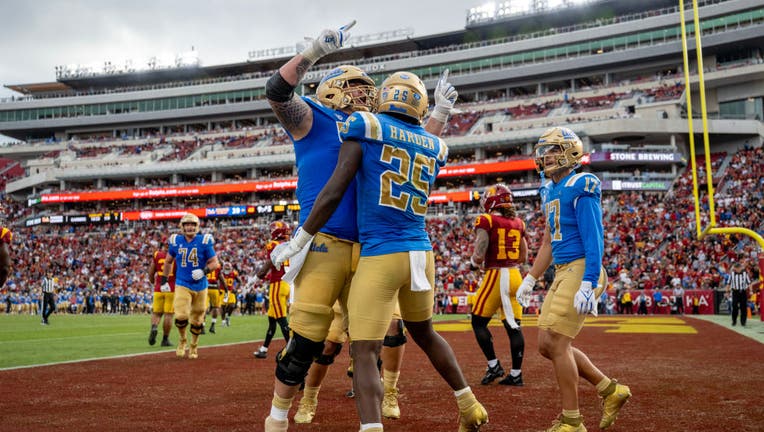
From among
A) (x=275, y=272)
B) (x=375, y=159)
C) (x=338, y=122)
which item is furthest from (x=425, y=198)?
(x=275, y=272)

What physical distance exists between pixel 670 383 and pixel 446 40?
62.7 m

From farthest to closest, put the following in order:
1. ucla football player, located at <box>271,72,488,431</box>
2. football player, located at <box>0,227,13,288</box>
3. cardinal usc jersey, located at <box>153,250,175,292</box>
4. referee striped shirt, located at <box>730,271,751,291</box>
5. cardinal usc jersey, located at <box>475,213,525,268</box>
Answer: referee striped shirt, located at <box>730,271,751,291</box>
cardinal usc jersey, located at <box>153,250,175,292</box>
cardinal usc jersey, located at <box>475,213,525,268</box>
football player, located at <box>0,227,13,288</box>
ucla football player, located at <box>271,72,488,431</box>

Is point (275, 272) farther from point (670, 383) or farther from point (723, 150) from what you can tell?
point (723, 150)

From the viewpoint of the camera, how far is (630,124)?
4669 centimetres

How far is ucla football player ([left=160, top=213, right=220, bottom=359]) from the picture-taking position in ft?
34.9

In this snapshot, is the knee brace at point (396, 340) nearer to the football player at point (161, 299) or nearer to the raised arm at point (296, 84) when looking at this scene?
the raised arm at point (296, 84)

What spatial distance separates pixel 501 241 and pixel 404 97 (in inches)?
164

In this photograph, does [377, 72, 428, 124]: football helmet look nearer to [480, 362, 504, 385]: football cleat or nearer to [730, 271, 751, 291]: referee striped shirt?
[480, 362, 504, 385]: football cleat

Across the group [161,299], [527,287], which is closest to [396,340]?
[527,287]

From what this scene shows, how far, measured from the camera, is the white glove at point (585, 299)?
4777 millimetres

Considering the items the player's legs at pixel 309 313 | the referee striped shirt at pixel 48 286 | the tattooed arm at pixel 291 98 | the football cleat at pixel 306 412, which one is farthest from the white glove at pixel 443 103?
the referee striped shirt at pixel 48 286

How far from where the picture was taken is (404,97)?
4.29m

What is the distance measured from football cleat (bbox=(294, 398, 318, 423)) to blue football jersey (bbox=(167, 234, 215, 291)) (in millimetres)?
5648

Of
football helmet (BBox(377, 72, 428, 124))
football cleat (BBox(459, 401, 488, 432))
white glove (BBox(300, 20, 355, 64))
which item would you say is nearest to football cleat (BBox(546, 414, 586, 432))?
football cleat (BBox(459, 401, 488, 432))
